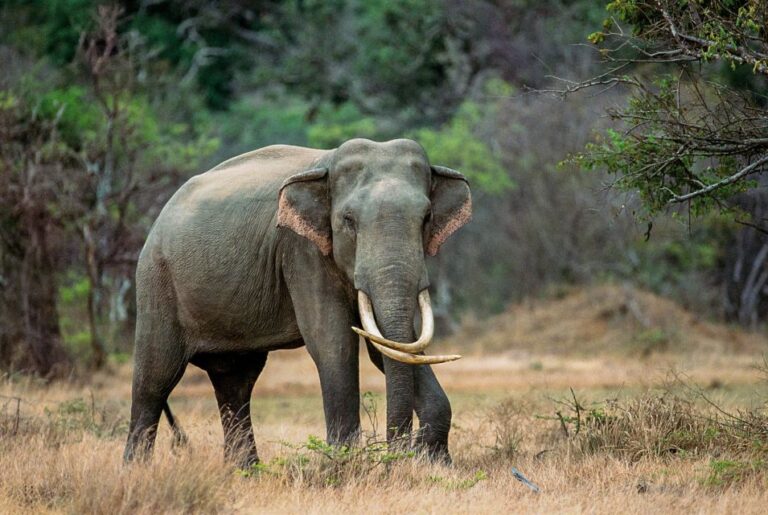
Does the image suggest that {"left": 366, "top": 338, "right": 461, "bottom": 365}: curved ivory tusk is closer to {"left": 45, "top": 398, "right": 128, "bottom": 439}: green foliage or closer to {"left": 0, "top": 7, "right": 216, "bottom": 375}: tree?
{"left": 45, "top": 398, "right": 128, "bottom": 439}: green foliage

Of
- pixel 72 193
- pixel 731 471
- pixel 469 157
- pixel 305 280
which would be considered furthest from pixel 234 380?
pixel 469 157

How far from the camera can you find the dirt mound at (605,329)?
2530 cm

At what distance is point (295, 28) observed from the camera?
45.6 metres

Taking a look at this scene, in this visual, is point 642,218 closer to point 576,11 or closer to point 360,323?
point 360,323

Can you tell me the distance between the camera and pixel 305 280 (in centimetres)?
1059

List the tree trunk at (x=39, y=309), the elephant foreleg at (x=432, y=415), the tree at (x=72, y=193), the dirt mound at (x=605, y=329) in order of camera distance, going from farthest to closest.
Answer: the dirt mound at (x=605, y=329), the tree at (x=72, y=193), the tree trunk at (x=39, y=309), the elephant foreleg at (x=432, y=415)

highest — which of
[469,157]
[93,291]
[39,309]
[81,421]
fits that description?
[469,157]

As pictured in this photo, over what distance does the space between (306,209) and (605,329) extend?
17378mm

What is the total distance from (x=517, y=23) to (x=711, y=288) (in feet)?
50.9

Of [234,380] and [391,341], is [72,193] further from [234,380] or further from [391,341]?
[391,341]

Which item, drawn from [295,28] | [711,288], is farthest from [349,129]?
[295,28]

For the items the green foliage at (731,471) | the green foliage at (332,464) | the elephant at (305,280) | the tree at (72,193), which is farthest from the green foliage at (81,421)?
the green foliage at (731,471)

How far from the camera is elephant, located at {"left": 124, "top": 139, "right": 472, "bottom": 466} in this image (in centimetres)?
978

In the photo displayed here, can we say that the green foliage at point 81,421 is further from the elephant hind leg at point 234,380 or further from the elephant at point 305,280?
the elephant hind leg at point 234,380
